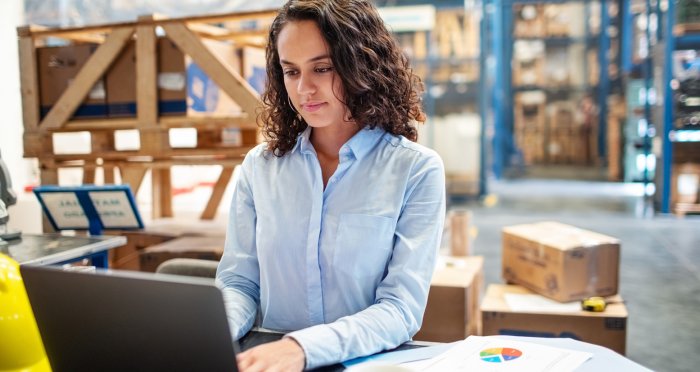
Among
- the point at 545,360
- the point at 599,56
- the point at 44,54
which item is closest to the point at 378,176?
the point at 545,360

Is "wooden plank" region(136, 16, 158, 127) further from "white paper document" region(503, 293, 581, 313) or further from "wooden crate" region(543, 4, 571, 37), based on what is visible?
"wooden crate" region(543, 4, 571, 37)

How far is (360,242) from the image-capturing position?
1.56m

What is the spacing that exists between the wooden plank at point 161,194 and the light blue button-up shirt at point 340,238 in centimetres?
272

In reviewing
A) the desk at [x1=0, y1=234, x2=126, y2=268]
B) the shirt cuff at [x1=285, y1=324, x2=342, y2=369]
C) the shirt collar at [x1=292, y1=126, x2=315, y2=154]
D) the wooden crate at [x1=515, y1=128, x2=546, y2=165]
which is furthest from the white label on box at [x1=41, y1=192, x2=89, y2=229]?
the wooden crate at [x1=515, y1=128, x2=546, y2=165]

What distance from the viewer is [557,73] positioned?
15531 mm

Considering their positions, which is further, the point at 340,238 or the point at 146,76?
the point at 146,76

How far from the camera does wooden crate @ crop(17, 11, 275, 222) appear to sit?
3449 millimetres

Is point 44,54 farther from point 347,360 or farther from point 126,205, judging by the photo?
point 347,360

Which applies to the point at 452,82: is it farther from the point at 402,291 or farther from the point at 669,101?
the point at 402,291

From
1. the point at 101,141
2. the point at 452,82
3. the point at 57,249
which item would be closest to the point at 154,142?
the point at 101,141

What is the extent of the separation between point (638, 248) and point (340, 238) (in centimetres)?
547

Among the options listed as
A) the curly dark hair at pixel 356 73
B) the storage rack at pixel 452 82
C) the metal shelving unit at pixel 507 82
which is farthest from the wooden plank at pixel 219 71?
the metal shelving unit at pixel 507 82

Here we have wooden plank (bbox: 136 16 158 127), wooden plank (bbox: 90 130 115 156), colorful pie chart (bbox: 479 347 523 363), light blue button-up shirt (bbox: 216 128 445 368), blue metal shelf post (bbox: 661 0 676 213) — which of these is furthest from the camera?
blue metal shelf post (bbox: 661 0 676 213)

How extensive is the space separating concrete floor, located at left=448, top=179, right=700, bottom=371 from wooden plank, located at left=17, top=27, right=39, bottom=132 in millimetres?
3585
